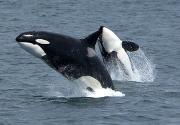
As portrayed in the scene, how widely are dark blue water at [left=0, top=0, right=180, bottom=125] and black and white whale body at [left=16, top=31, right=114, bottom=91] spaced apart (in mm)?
1120

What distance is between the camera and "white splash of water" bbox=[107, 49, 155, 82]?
34125 millimetres

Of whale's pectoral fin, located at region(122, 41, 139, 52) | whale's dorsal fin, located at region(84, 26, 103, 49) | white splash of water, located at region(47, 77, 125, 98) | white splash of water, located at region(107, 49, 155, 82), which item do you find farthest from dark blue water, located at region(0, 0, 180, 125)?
whale's dorsal fin, located at region(84, 26, 103, 49)

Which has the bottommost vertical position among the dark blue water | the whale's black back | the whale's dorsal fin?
the dark blue water

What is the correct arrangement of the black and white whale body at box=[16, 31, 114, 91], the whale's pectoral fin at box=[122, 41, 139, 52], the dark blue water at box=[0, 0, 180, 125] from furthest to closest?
the whale's pectoral fin at box=[122, 41, 139, 52] → the black and white whale body at box=[16, 31, 114, 91] → the dark blue water at box=[0, 0, 180, 125]

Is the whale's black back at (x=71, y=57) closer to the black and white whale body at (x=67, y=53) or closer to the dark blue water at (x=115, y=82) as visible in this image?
the black and white whale body at (x=67, y=53)

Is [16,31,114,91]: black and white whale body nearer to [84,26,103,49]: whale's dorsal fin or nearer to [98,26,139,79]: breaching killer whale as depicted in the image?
[84,26,103,49]: whale's dorsal fin

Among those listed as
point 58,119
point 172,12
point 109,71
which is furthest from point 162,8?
point 58,119

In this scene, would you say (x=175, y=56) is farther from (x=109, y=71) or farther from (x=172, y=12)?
(x=172, y=12)

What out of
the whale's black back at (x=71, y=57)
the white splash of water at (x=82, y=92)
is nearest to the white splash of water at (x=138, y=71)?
the white splash of water at (x=82, y=92)

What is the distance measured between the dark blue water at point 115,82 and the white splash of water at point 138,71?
0.33 meters

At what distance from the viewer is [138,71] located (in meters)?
37.3

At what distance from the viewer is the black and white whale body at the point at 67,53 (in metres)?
30.4

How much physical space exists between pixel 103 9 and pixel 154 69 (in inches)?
993

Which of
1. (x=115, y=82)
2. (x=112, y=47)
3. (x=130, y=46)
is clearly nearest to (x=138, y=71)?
(x=115, y=82)
